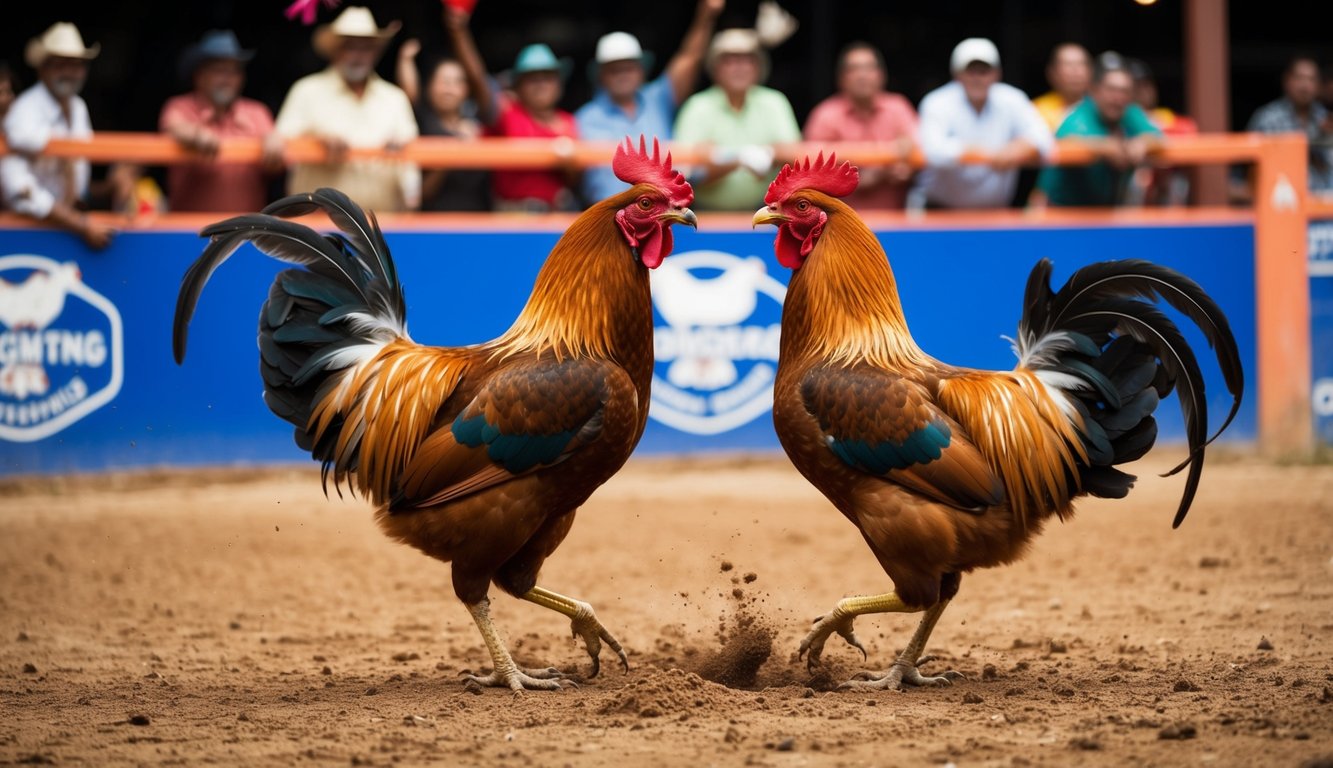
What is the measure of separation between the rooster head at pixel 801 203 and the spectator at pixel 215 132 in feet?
16.4

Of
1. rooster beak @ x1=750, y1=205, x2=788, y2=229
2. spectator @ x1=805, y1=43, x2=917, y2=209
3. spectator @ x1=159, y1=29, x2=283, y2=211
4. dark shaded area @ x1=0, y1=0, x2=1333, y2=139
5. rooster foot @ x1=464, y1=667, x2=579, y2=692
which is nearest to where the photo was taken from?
rooster foot @ x1=464, y1=667, x2=579, y2=692

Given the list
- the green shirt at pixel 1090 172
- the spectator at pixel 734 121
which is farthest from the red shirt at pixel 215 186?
the green shirt at pixel 1090 172

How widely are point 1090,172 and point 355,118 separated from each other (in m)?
5.39

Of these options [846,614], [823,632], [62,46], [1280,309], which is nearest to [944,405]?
[846,614]

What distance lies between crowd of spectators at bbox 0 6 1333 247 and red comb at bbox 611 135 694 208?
4.52 metres

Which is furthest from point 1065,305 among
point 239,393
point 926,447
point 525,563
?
point 239,393

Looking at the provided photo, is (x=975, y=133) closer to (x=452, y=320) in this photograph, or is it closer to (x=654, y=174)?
(x=452, y=320)

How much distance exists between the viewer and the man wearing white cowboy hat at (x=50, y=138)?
934 cm

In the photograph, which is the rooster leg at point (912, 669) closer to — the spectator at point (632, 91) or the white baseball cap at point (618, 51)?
the spectator at point (632, 91)

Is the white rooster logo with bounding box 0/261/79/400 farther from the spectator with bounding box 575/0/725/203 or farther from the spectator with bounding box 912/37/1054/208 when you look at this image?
the spectator with bounding box 912/37/1054/208

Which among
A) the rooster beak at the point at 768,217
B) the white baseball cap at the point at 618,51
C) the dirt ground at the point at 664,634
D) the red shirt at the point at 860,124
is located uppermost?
the white baseball cap at the point at 618,51

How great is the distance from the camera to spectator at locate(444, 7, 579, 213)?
413 inches

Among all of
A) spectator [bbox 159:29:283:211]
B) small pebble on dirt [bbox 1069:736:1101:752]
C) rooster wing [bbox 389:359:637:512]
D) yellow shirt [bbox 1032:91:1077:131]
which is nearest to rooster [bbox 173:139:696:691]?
rooster wing [bbox 389:359:637:512]

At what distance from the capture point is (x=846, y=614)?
5293 mm
